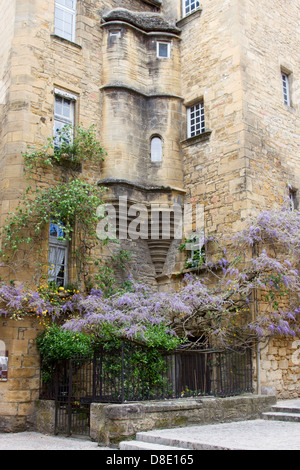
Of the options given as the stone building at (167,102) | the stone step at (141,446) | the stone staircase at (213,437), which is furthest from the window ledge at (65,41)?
the stone step at (141,446)

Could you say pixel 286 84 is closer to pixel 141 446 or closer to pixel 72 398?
pixel 72 398

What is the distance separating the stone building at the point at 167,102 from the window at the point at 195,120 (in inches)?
1.1

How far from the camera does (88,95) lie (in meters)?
12.8

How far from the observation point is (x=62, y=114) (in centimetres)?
1230

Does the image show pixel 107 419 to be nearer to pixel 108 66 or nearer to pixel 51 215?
pixel 51 215

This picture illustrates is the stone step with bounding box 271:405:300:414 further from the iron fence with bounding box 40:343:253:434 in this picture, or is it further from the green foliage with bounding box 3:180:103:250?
the green foliage with bounding box 3:180:103:250

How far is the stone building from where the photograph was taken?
11.6 meters

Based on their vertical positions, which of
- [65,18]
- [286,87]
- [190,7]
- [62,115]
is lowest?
[62,115]

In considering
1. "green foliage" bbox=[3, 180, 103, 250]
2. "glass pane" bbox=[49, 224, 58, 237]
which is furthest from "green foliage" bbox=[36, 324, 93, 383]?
"glass pane" bbox=[49, 224, 58, 237]

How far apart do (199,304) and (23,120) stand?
18.0ft

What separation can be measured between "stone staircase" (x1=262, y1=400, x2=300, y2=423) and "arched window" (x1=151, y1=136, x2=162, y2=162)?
6.66 m

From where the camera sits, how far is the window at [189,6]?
46.2 feet

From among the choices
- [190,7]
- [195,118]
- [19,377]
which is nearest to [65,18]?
[190,7]

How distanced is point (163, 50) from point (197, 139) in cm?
287
